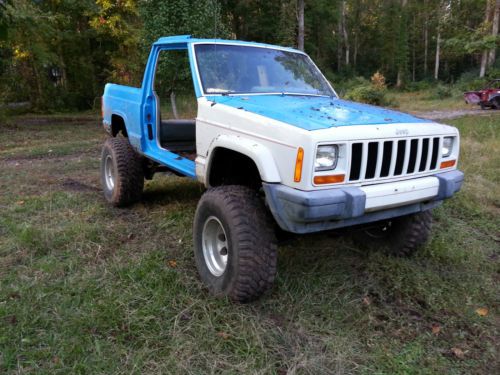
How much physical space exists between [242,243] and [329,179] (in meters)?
0.70

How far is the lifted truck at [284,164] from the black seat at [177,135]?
55cm

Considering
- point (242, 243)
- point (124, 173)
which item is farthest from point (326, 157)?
point (124, 173)

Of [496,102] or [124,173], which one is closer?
[124,173]

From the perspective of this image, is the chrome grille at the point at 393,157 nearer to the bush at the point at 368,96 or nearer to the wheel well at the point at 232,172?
the wheel well at the point at 232,172

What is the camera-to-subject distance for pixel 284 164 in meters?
2.66

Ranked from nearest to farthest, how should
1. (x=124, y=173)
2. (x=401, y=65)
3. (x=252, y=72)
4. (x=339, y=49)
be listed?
(x=252, y=72), (x=124, y=173), (x=401, y=65), (x=339, y=49)

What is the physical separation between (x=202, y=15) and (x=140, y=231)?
10.2 meters

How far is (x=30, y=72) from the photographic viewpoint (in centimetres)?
2012

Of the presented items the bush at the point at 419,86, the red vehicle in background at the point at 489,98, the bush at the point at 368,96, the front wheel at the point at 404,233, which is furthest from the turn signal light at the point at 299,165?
the bush at the point at 419,86

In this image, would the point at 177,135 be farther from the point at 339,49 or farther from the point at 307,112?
the point at 339,49

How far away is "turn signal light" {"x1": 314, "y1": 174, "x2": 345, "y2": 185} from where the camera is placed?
8.46 feet

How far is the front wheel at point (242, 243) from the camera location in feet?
9.27

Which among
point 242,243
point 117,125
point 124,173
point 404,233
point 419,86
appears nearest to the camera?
point 242,243

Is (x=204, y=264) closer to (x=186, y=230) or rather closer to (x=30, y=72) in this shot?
(x=186, y=230)
